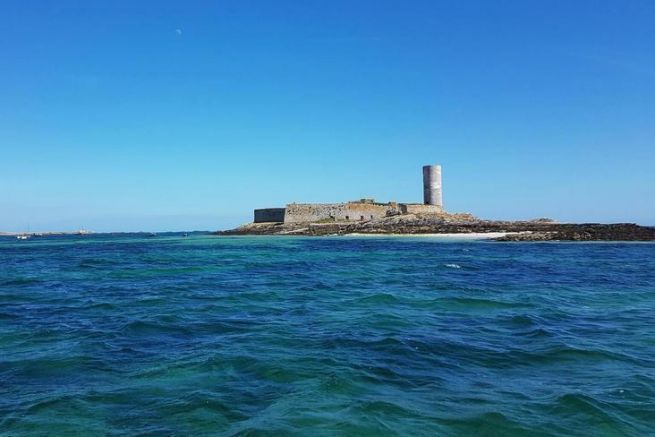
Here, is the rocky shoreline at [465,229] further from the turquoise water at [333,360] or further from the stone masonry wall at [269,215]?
the turquoise water at [333,360]

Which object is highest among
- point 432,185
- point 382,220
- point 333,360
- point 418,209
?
point 432,185

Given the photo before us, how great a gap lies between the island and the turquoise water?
36.0 metres

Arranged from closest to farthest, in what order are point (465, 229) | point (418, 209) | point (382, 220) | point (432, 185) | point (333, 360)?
point (333, 360) < point (465, 229) < point (382, 220) < point (418, 209) < point (432, 185)

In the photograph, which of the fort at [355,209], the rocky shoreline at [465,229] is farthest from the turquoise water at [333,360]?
the fort at [355,209]

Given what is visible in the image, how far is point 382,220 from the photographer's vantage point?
195 feet

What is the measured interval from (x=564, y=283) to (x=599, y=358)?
904cm

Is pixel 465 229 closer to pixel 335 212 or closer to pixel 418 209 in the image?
pixel 418 209

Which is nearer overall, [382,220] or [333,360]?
[333,360]

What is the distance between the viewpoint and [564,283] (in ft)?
51.3

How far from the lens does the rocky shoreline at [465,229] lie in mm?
37688

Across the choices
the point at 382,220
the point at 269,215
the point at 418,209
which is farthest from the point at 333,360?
the point at 269,215

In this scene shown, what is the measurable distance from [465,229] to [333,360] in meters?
43.5

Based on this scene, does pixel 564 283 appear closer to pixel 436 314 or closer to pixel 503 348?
pixel 436 314

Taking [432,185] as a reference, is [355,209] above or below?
below
